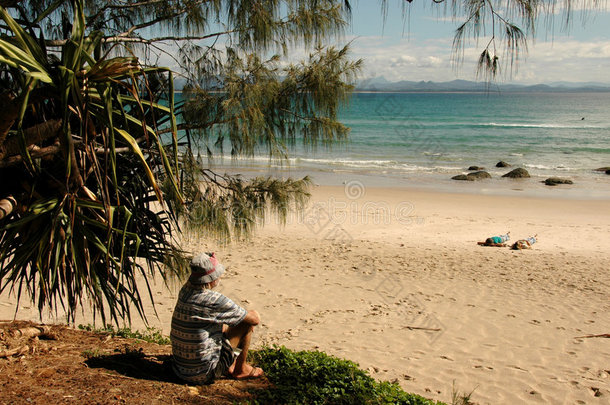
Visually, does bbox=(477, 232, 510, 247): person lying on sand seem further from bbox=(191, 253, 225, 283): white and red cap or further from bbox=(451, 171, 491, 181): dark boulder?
bbox=(451, 171, 491, 181): dark boulder

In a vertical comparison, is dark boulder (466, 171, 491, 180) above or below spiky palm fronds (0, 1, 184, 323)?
below

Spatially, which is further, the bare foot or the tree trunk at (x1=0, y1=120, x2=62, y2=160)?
the bare foot

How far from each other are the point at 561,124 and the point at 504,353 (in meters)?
52.0

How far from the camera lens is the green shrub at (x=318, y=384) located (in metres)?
3.54

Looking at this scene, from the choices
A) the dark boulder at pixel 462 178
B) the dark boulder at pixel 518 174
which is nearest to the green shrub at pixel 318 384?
the dark boulder at pixel 462 178

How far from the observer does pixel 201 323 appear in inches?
142

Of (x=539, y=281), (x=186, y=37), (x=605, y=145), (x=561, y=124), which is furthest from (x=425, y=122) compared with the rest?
(x=186, y=37)

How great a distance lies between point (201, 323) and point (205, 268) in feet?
1.25

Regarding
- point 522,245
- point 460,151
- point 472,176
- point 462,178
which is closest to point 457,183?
point 462,178

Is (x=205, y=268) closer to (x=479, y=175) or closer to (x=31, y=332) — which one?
(x=31, y=332)

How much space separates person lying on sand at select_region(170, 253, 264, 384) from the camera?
11.7 ft

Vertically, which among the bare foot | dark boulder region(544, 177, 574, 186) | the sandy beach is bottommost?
the sandy beach

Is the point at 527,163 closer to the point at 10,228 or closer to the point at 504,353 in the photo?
the point at 504,353

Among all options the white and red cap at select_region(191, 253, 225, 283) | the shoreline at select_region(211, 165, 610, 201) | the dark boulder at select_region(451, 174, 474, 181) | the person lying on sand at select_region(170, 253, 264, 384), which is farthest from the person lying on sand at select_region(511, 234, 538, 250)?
the dark boulder at select_region(451, 174, 474, 181)
